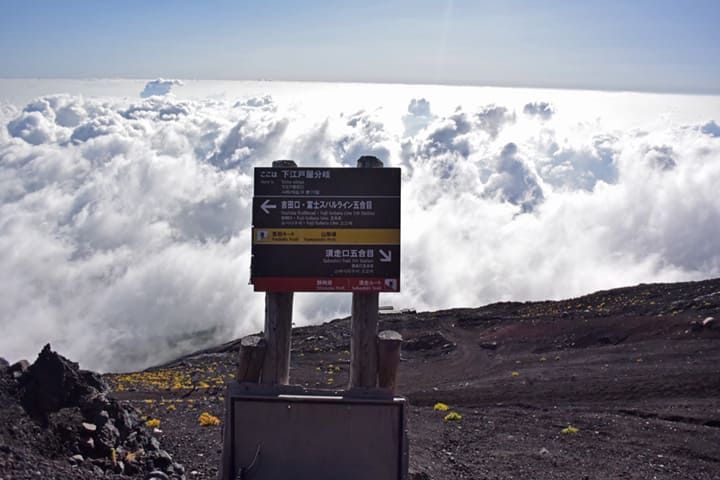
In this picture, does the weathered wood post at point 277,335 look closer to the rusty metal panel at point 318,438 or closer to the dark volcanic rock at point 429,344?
the rusty metal panel at point 318,438

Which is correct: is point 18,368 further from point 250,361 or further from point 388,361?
point 388,361

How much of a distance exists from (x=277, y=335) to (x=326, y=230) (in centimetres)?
166

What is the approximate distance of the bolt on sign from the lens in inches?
356

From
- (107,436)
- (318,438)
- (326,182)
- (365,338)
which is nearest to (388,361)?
(365,338)

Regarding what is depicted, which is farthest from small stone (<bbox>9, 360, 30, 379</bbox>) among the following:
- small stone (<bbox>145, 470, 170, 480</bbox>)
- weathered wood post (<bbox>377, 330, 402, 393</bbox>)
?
weathered wood post (<bbox>377, 330, 402, 393</bbox>)

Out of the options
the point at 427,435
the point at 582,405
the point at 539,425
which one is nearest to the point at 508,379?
the point at 582,405

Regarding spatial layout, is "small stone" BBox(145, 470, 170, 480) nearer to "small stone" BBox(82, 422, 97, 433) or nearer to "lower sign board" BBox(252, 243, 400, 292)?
"small stone" BBox(82, 422, 97, 433)

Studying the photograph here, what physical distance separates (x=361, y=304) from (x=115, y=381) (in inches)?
1041

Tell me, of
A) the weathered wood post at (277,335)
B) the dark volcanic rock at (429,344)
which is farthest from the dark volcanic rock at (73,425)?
the dark volcanic rock at (429,344)

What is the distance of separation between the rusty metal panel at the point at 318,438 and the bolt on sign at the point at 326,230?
1.59m

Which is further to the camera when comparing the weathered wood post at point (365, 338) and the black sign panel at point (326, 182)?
the weathered wood post at point (365, 338)

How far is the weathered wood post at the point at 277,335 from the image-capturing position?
363 inches

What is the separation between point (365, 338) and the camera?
30.3ft

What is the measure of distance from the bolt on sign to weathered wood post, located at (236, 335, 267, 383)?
31.9 inches
